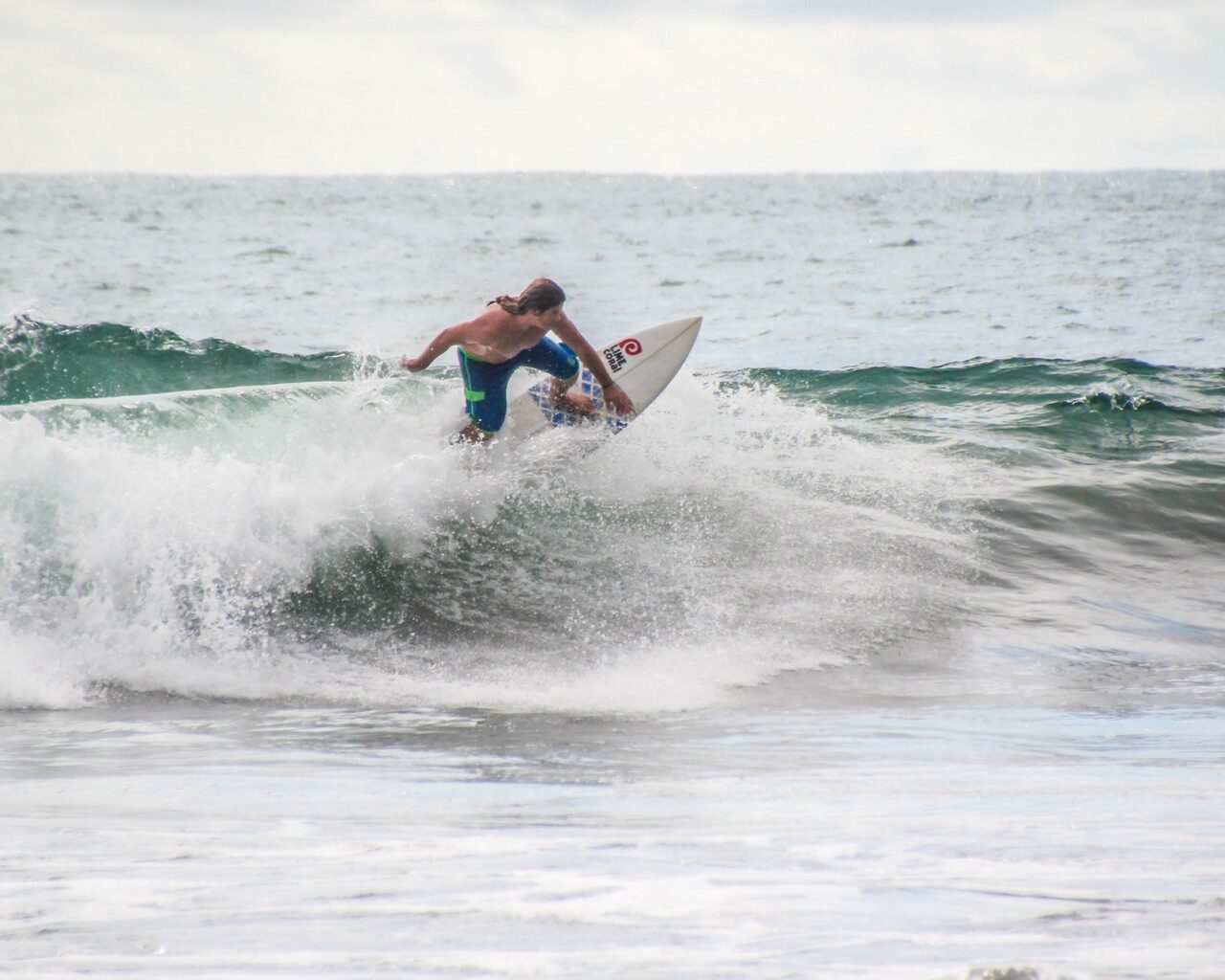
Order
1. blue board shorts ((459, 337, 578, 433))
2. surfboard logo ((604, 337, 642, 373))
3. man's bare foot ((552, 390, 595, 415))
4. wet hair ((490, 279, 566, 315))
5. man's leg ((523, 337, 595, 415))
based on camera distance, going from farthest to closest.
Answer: surfboard logo ((604, 337, 642, 373)) < man's bare foot ((552, 390, 595, 415)) < man's leg ((523, 337, 595, 415)) < blue board shorts ((459, 337, 578, 433)) < wet hair ((490, 279, 566, 315))

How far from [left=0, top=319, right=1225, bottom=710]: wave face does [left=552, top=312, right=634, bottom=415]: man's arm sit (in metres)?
0.35

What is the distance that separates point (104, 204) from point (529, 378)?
62.1 meters

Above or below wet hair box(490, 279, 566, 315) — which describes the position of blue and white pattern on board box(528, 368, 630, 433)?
below

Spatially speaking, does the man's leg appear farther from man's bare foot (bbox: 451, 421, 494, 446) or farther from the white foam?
man's bare foot (bbox: 451, 421, 494, 446)

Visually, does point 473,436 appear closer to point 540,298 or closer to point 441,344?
point 441,344

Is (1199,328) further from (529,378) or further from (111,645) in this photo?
(111,645)

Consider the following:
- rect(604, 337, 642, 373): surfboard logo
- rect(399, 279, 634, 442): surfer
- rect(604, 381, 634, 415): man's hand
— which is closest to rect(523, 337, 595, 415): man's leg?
rect(399, 279, 634, 442): surfer

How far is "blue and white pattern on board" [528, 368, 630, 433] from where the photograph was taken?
26.5 ft

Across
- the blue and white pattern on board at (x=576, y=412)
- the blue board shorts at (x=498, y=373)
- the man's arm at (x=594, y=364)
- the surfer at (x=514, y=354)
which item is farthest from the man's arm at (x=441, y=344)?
the blue and white pattern on board at (x=576, y=412)

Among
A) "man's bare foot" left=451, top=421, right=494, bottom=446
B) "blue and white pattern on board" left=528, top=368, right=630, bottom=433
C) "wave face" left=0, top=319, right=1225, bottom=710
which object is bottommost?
"wave face" left=0, top=319, right=1225, bottom=710

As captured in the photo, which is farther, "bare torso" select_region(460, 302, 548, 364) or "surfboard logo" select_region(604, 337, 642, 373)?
"surfboard logo" select_region(604, 337, 642, 373)

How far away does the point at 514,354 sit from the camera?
7.45 m

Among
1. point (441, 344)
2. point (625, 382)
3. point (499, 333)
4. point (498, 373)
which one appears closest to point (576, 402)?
point (625, 382)

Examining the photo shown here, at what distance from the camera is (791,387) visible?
556 inches
